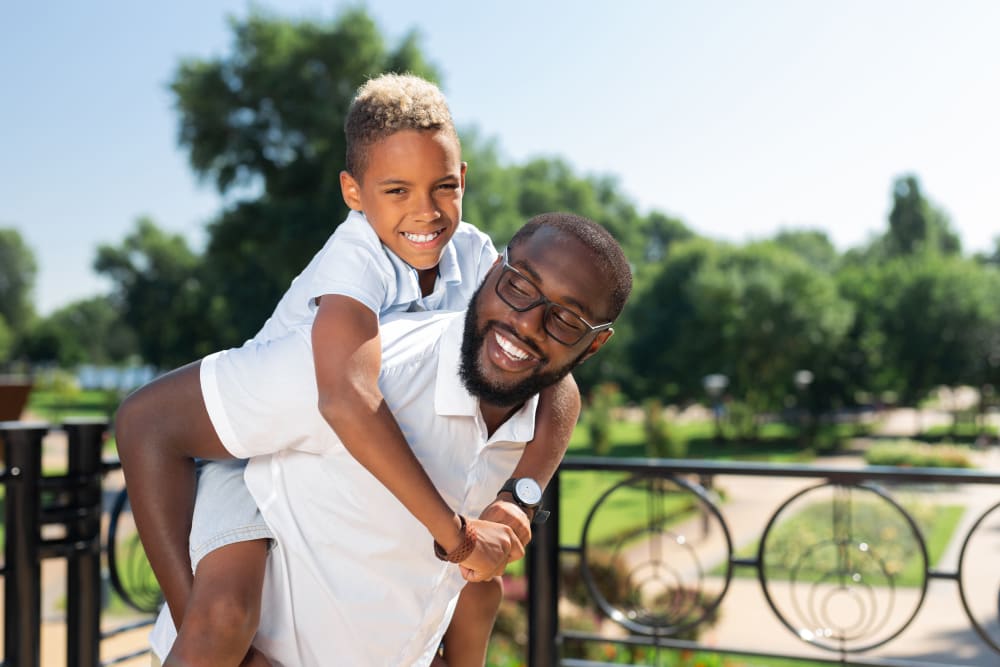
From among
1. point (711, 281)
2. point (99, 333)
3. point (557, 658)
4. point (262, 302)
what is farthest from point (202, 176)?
point (99, 333)

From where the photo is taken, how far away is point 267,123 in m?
29.1

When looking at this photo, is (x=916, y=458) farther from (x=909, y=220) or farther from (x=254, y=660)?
(x=909, y=220)

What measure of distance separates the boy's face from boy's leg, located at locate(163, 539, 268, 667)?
63cm

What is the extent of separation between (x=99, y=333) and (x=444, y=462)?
80.8 metres

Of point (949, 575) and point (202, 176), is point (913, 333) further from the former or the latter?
point (949, 575)

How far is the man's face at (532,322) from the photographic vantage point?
159cm

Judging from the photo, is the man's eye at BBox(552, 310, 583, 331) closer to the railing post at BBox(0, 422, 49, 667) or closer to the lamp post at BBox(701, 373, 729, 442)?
the railing post at BBox(0, 422, 49, 667)

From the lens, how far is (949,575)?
3146 mm

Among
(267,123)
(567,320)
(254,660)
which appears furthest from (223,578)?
(267,123)

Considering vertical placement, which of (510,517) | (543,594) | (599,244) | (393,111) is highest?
(393,111)

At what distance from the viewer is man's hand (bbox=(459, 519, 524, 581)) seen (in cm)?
155

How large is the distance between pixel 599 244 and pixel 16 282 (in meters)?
84.2

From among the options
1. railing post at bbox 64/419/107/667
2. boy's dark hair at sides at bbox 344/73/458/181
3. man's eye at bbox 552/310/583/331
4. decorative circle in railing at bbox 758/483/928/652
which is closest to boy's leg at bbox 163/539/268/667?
man's eye at bbox 552/310/583/331

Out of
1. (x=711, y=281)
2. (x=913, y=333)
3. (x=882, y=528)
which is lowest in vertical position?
(x=882, y=528)
